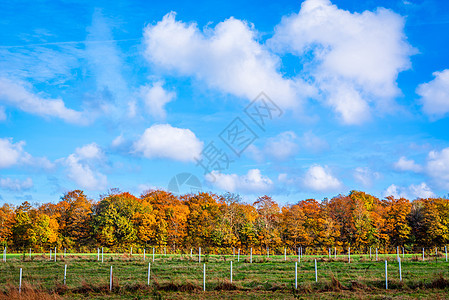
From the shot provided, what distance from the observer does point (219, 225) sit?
70.5 meters

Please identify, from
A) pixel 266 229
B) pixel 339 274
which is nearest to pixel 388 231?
pixel 266 229

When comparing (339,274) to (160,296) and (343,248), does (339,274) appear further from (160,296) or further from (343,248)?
(343,248)

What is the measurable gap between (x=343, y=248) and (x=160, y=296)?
58.1 metres

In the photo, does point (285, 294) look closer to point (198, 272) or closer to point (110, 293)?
point (110, 293)

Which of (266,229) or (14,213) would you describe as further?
(14,213)

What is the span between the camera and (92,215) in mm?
71625

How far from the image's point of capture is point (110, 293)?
69.3ft

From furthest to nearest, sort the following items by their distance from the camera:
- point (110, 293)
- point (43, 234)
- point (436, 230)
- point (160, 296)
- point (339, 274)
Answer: point (436, 230) → point (43, 234) → point (339, 274) → point (110, 293) → point (160, 296)

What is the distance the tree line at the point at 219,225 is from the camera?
6812cm

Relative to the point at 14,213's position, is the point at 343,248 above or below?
below

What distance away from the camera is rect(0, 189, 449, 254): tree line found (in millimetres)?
68125

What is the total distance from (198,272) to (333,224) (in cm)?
4746

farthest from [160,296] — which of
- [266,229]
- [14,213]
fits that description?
[14,213]

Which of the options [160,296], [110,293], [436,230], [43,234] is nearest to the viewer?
[160,296]
